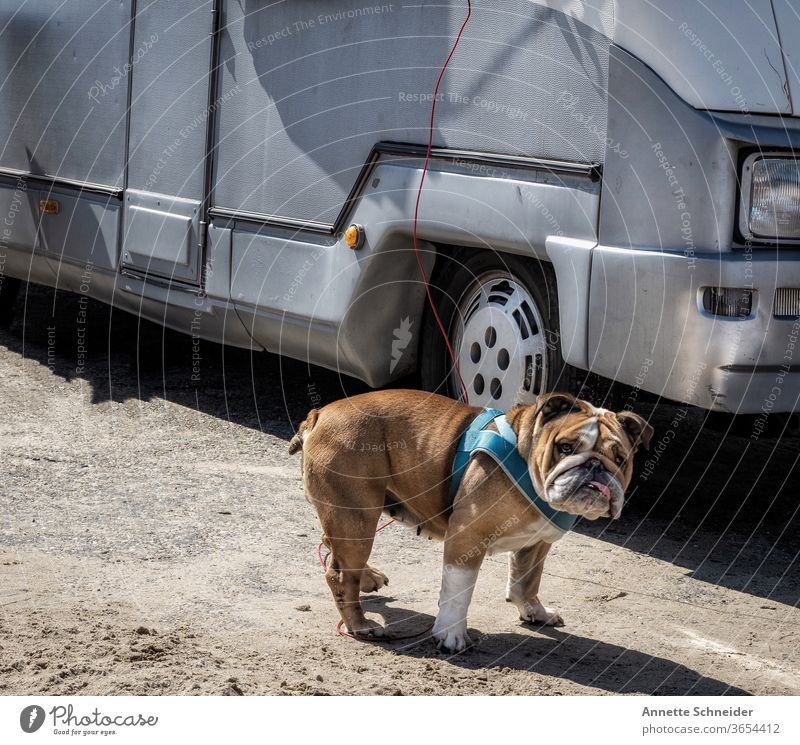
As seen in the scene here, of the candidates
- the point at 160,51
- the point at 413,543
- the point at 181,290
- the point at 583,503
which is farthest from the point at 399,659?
the point at 160,51

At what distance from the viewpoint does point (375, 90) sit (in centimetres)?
620

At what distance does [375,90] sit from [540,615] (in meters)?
Result: 2.92

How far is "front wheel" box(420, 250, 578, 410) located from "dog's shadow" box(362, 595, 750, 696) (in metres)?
1.50

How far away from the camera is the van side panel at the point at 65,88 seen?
803 centimetres

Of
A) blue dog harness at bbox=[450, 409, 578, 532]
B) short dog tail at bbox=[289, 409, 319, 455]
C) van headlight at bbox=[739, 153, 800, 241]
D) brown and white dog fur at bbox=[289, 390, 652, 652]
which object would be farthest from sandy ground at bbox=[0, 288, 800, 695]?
van headlight at bbox=[739, 153, 800, 241]

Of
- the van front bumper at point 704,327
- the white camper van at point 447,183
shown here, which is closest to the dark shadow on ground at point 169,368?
the white camper van at point 447,183

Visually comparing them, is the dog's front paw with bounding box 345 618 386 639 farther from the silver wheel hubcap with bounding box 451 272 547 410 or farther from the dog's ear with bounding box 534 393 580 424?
the silver wheel hubcap with bounding box 451 272 547 410

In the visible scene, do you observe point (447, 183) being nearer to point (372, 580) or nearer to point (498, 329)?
point (498, 329)

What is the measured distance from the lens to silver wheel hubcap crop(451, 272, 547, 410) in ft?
18.7

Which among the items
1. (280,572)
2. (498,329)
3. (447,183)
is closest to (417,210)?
(447,183)

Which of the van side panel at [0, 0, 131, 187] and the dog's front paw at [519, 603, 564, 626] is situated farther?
the van side panel at [0, 0, 131, 187]

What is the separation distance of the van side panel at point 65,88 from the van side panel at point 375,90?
1.21 meters

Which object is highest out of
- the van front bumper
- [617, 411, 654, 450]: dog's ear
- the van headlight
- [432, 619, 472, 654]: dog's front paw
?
the van headlight

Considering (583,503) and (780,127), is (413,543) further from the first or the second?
(780,127)
